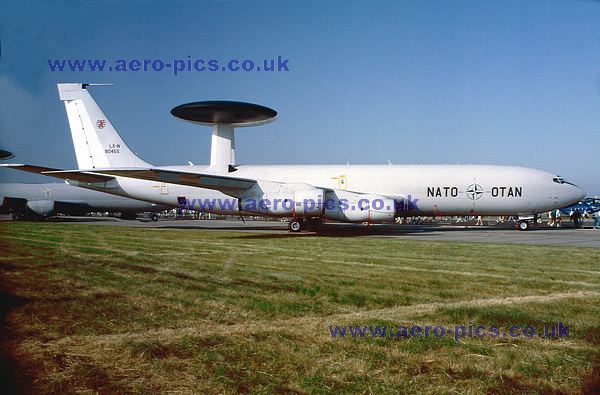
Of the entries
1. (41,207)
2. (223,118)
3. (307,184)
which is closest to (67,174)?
(223,118)

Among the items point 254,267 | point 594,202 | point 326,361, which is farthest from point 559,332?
point 594,202

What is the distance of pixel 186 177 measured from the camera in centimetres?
2134

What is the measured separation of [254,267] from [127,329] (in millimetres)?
5013

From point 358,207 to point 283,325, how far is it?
1819cm

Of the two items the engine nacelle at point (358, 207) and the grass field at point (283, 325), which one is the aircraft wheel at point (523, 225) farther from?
the grass field at point (283, 325)

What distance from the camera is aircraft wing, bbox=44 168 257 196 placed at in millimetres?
20547

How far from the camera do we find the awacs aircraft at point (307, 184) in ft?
74.0

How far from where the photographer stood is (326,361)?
152 inches

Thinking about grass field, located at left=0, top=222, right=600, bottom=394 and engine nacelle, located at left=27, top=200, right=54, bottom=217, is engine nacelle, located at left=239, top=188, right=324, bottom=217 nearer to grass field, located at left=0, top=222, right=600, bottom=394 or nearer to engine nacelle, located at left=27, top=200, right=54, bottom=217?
grass field, located at left=0, top=222, right=600, bottom=394

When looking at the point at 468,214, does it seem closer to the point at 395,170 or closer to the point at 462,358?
the point at 395,170

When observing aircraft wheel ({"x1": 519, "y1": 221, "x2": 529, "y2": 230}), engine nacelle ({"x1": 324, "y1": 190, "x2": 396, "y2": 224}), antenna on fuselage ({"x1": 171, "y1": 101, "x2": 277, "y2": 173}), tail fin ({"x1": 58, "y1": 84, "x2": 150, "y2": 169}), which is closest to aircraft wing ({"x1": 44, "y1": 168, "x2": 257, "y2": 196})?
tail fin ({"x1": 58, "y1": 84, "x2": 150, "y2": 169})

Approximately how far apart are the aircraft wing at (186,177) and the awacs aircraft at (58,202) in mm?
21601

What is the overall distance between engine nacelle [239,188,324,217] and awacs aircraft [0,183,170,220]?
74.5 ft

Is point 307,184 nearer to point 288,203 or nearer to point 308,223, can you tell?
point 288,203
